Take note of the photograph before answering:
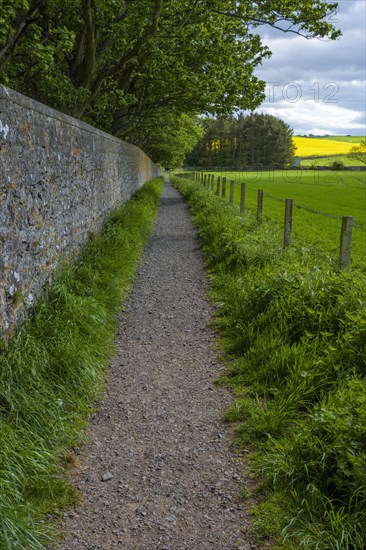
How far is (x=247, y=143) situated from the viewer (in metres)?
107

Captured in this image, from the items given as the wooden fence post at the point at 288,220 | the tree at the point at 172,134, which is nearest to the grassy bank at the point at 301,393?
the wooden fence post at the point at 288,220

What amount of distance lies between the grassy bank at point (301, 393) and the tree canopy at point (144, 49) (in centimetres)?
647

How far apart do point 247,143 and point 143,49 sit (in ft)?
321

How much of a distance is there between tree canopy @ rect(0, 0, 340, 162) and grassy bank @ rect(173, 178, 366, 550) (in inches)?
255

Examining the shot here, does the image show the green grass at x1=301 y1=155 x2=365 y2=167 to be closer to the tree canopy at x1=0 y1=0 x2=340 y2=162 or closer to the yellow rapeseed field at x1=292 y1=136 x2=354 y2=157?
the yellow rapeseed field at x1=292 y1=136 x2=354 y2=157

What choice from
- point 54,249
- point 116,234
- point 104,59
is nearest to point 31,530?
point 54,249

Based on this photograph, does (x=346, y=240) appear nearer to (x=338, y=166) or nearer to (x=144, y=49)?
(x=144, y=49)

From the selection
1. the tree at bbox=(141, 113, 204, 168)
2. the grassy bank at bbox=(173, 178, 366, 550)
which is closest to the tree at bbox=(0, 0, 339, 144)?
the grassy bank at bbox=(173, 178, 366, 550)

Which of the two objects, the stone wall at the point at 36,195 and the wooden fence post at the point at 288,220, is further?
the wooden fence post at the point at 288,220

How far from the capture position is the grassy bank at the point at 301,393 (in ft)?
8.67

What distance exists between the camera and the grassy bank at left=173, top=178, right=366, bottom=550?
264cm

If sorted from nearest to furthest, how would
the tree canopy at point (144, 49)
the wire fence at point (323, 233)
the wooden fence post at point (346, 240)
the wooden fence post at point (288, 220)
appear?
the wooden fence post at point (346, 240)
the wire fence at point (323, 233)
the wooden fence post at point (288, 220)
the tree canopy at point (144, 49)

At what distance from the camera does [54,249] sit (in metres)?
5.98

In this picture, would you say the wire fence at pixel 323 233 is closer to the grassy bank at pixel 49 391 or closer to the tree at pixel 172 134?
the grassy bank at pixel 49 391
